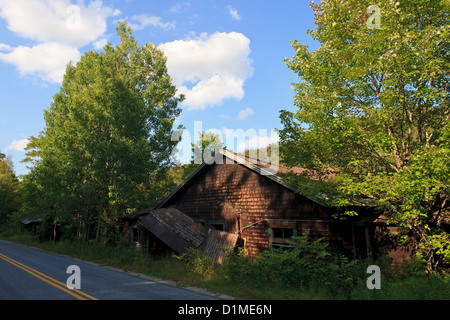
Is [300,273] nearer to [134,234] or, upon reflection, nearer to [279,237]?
[279,237]

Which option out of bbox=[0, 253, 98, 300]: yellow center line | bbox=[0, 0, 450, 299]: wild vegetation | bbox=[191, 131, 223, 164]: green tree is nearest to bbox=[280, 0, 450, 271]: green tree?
bbox=[0, 0, 450, 299]: wild vegetation

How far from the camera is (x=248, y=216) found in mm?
14141

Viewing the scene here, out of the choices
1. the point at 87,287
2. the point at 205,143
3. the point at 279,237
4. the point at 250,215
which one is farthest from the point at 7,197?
the point at 279,237

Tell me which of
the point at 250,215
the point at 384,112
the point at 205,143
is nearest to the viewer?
the point at 384,112

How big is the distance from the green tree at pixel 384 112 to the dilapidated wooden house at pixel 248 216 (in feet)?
5.38

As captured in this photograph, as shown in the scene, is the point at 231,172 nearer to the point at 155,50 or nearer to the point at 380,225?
the point at 380,225

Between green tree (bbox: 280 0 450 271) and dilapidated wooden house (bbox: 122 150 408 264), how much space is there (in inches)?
64.5

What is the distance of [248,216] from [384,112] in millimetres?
8043

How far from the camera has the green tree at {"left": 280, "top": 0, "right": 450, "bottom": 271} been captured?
27.4ft

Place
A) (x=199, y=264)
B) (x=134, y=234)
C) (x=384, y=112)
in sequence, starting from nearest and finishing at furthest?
1. (x=384, y=112)
2. (x=199, y=264)
3. (x=134, y=234)

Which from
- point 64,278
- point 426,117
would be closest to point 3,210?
point 64,278

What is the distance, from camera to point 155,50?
3020 centimetres

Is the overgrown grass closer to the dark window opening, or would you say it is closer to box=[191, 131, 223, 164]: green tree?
the dark window opening
